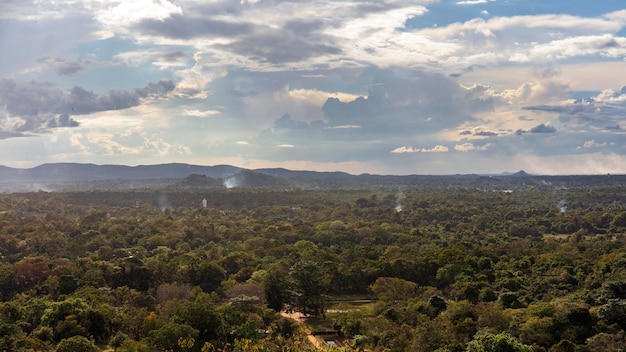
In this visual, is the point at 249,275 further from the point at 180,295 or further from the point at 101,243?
the point at 101,243

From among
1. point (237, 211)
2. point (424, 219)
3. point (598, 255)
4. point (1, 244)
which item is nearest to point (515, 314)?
point (598, 255)

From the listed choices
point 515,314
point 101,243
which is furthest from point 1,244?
point 515,314

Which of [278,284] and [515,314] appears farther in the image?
[278,284]

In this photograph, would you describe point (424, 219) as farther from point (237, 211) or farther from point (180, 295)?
point (180, 295)

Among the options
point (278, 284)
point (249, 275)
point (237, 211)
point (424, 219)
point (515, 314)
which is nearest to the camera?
point (515, 314)

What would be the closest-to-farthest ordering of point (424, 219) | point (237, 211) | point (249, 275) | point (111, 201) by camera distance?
point (249, 275) → point (424, 219) → point (237, 211) → point (111, 201)

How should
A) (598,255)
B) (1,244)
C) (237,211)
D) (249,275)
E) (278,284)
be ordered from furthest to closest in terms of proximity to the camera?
1. (237,211)
2. (1,244)
3. (598,255)
4. (249,275)
5. (278,284)
